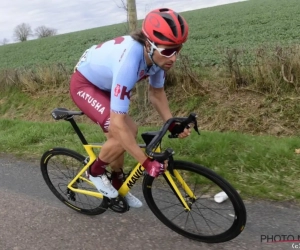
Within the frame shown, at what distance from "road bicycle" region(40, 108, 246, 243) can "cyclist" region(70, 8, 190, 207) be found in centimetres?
12

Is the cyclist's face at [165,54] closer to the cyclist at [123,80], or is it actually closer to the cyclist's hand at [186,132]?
the cyclist at [123,80]

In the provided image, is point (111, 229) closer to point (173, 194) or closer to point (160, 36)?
point (173, 194)

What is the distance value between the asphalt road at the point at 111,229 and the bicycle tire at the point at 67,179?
94mm

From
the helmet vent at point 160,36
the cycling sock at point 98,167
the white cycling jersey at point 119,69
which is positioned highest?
the helmet vent at point 160,36

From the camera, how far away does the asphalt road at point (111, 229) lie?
2.99 meters

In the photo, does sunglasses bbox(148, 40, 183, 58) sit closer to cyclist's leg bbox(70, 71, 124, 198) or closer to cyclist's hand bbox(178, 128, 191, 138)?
cyclist's hand bbox(178, 128, 191, 138)

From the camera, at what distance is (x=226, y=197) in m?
2.90

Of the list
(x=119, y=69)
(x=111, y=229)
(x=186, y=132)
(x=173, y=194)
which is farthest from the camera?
(x=111, y=229)

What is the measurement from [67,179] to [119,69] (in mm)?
1762

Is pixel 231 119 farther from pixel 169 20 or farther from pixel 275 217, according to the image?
pixel 169 20

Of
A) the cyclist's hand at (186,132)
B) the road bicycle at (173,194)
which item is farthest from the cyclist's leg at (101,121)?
the cyclist's hand at (186,132)

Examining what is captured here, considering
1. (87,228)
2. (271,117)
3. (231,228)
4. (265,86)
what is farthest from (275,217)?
(265,86)

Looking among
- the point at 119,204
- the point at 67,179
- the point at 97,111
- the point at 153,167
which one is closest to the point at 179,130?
the point at 153,167

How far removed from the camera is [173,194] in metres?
3.25
